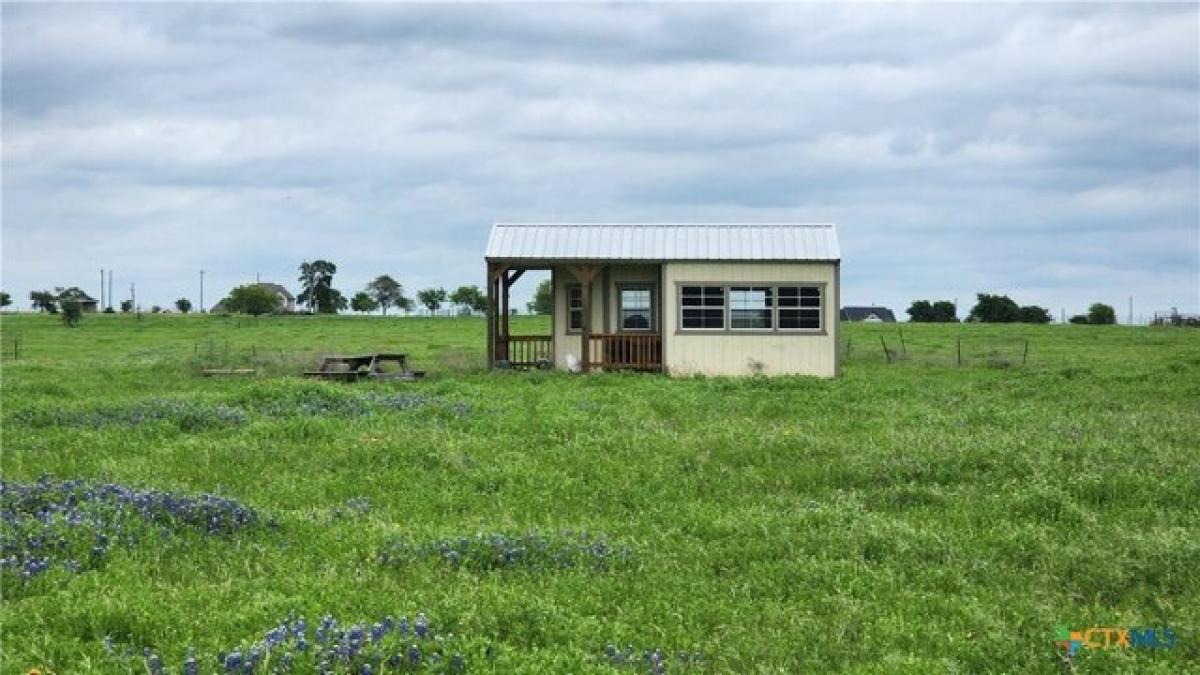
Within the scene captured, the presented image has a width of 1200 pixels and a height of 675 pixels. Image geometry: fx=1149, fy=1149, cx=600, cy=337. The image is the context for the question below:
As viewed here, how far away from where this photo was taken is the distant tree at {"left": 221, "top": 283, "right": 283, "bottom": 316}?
88.7 m

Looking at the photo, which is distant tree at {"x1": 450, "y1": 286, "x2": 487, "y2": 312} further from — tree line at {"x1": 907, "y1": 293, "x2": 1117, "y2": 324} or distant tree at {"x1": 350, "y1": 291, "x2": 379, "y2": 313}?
tree line at {"x1": 907, "y1": 293, "x2": 1117, "y2": 324}

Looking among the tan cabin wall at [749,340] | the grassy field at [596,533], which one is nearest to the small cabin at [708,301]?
the tan cabin wall at [749,340]

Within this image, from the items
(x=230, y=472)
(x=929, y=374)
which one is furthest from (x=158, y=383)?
(x=929, y=374)

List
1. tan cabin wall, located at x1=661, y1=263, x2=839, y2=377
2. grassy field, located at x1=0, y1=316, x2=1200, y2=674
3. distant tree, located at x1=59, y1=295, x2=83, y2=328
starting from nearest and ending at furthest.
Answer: grassy field, located at x1=0, y1=316, x2=1200, y2=674 → tan cabin wall, located at x1=661, y1=263, x2=839, y2=377 → distant tree, located at x1=59, y1=295, x2=83, y2=328

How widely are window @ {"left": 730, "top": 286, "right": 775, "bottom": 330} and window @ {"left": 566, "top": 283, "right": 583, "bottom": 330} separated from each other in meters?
4.43

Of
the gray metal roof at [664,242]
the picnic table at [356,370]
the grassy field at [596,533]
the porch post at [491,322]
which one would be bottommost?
the grassy field at [596,533]

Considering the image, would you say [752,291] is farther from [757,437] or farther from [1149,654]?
[1149,654]

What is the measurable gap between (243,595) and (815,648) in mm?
3776

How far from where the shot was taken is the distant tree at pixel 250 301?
88.7 meters

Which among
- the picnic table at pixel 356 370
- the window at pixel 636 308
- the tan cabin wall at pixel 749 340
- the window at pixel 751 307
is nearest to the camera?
the picnic table at pixel 356 370

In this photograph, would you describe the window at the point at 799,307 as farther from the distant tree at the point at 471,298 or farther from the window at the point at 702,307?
the distant tree at the point at 471,298

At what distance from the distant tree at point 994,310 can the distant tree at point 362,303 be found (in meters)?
68.0

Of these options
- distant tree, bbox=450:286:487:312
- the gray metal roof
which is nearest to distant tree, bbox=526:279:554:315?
distant tree, bbox=450:286:487:312

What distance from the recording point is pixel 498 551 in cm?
890
